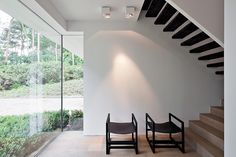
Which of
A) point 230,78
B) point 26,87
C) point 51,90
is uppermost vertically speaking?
point 230,78

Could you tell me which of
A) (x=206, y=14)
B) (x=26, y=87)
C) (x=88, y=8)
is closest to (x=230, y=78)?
(x=206, y=14)

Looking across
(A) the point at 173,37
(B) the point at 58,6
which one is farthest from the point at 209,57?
(B) the point at 58,6

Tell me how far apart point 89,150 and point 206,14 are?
9.55 feet

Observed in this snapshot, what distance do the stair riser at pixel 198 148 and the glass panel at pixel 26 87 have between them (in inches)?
107

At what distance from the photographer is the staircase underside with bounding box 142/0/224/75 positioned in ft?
14.4

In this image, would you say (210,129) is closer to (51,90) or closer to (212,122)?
(212,122)

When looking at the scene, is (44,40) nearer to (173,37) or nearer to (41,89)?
(41,89)

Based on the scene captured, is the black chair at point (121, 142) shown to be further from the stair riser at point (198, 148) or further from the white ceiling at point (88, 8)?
the white ceiling at point (88, 8)

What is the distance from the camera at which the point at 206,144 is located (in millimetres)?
4223

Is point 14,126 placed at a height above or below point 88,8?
below

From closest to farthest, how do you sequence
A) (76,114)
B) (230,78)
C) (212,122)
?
(230,78), (212,122), (76,114)

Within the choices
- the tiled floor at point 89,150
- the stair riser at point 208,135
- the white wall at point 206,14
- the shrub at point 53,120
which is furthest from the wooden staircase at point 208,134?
the shrub at point 53,120

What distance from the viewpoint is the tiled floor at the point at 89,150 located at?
422cm

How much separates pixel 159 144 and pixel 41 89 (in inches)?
93.3
